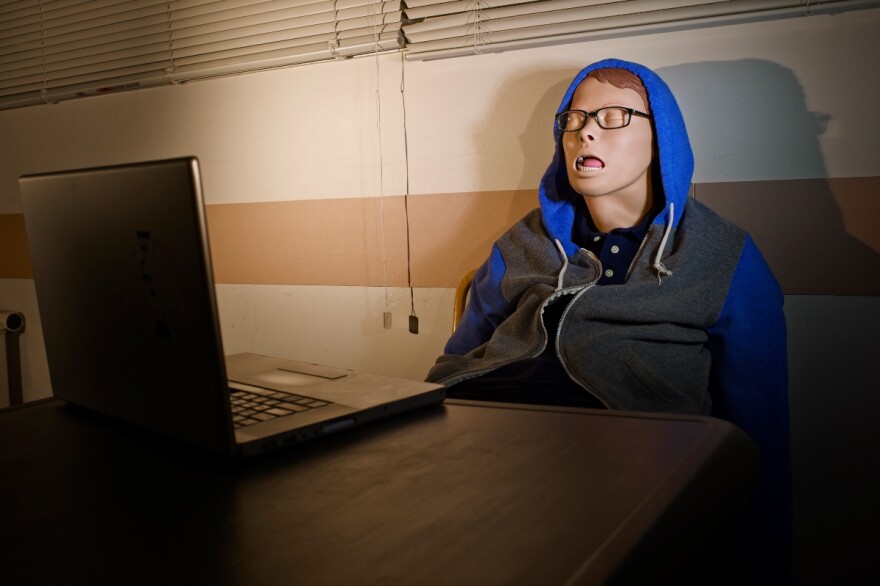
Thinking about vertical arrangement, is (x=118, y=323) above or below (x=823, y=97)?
below

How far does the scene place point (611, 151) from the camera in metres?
1.80

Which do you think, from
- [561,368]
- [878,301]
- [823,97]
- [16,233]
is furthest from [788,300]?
[16,233]

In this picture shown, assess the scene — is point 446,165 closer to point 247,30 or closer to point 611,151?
point 611,151

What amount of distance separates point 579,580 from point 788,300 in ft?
5.76

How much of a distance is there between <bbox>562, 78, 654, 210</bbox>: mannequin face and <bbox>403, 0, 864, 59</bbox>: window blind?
1.17ft

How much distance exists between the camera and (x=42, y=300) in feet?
3.25

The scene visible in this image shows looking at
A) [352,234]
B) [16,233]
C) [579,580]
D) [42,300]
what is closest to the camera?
[579,580]

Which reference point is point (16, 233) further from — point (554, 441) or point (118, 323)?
point (554, 441)

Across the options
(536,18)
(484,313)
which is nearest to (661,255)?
(484,313)

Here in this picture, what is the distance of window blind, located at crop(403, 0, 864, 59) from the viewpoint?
196cm

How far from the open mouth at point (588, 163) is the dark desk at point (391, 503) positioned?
3.28 feet

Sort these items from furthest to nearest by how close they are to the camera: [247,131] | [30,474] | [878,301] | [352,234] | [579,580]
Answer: [247,131] < [352,234] < [878,301] < [30,474] < [579,580]

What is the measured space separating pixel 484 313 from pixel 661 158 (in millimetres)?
568

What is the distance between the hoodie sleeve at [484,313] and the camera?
1.94 m
